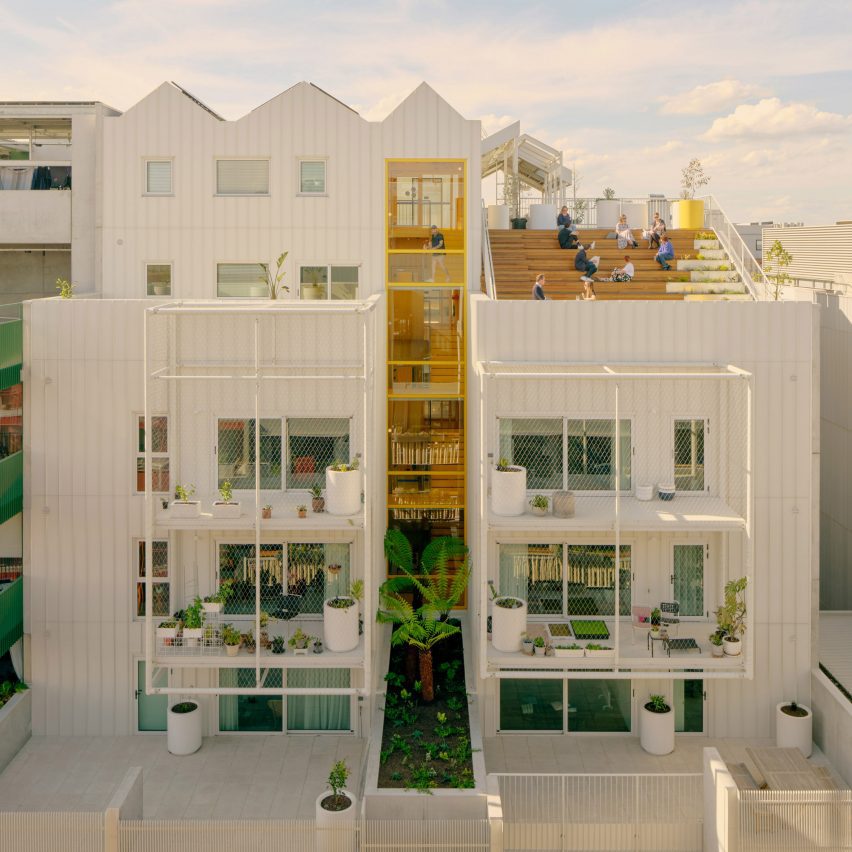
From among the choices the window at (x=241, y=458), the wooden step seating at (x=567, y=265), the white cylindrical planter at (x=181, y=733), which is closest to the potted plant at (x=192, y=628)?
the white cylindrical planter at (x=181, y=733)

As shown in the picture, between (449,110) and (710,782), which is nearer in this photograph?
(710,782)

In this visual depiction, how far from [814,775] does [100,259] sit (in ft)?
58.2

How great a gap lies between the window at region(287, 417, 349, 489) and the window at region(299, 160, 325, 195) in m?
6.55

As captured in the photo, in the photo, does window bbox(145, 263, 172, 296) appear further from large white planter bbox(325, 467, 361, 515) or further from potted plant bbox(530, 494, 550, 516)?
potted plant bbox(530, 494, 550, 516)

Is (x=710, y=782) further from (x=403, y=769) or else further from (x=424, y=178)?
(x=424, y=178)

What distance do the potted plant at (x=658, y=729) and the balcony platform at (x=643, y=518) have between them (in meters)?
3.40

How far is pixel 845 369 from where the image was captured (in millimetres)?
20922

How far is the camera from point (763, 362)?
16.6 m

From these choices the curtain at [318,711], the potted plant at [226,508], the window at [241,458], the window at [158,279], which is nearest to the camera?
the potted plant at [226,508]

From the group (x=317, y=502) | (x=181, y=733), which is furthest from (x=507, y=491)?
(x=181, y=733)

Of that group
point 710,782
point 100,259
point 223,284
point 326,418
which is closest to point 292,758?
point 326,418

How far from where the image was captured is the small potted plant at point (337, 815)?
13.2m

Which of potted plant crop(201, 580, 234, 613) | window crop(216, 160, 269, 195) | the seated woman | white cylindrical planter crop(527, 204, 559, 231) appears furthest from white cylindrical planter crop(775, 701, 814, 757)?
window crop(216, 160, 269, 195)

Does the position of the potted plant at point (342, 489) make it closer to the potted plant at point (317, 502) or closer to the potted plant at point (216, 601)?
the potted plant at point (317, 502)
